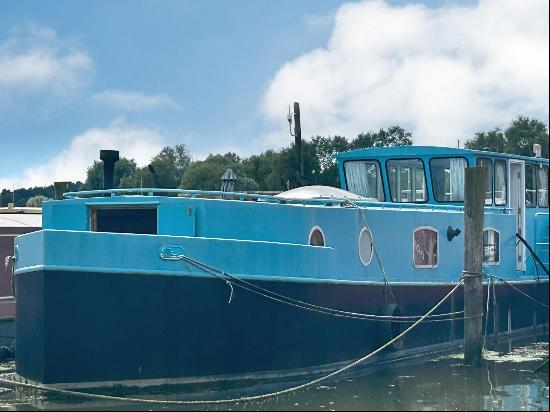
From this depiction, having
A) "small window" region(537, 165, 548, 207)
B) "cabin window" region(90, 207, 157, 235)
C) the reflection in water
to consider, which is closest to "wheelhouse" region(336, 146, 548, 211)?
"small window" region(537, 165, 548, 207)

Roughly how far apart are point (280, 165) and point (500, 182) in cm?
3823

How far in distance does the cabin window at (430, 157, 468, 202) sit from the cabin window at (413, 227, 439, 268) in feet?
5.57

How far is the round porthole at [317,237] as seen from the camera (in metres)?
16.2

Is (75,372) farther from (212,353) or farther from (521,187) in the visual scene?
(521,187)

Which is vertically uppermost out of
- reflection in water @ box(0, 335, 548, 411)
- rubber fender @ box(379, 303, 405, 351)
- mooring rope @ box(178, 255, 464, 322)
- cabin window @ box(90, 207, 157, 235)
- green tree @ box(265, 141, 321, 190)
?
green tree @ box(265, 141, 321, 190)

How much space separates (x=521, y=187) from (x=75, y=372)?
12.2m

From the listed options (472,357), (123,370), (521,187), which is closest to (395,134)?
(521,187)

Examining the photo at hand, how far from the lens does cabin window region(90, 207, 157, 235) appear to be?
16.2 metres

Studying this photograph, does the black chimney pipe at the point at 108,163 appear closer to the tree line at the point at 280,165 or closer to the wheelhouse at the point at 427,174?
the wheelhouse at the point at 427,174

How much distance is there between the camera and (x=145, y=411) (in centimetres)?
1268

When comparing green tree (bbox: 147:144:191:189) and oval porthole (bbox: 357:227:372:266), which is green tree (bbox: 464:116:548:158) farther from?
oval porthole (bbox: 357:227:372:266)

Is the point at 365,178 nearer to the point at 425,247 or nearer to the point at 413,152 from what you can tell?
the point at 413,152

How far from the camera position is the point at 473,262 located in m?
16.9

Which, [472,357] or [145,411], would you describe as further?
[472,357]
